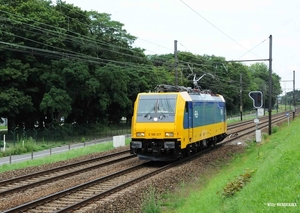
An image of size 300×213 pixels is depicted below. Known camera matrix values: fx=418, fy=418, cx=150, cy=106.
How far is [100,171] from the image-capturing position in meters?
17.6

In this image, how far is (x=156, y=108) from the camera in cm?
1881

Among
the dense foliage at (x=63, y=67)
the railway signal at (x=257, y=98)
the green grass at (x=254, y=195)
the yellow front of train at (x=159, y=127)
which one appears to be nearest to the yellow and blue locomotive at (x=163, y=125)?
the yellow front of train at (x=159, y=127)

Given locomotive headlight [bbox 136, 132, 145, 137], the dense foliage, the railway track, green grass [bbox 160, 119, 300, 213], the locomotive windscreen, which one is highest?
the dense foliage

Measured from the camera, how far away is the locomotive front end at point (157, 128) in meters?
18.2

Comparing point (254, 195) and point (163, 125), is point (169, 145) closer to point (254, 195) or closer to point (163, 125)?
point (163, 125)

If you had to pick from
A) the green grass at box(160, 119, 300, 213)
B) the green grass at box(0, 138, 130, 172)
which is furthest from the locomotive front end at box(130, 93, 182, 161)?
the green grass at box(0, 138, 130, 172)

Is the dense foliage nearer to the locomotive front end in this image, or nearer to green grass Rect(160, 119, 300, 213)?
the locomotive front end

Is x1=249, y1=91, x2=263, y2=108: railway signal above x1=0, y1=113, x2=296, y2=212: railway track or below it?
above

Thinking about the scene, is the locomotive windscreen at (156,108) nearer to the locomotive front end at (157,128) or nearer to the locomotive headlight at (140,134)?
the locomotive front end at (157,128)

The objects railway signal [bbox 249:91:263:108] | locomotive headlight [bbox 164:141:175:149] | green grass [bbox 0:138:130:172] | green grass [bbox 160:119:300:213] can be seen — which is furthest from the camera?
railway signal [bbox 249:91:263:108]

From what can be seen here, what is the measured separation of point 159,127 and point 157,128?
10 cm

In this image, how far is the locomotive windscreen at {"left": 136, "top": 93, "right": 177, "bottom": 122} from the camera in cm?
1845

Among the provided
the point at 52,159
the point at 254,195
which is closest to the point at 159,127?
the point at 52,159

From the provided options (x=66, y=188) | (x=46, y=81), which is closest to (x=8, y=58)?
(x=46, y=81)
